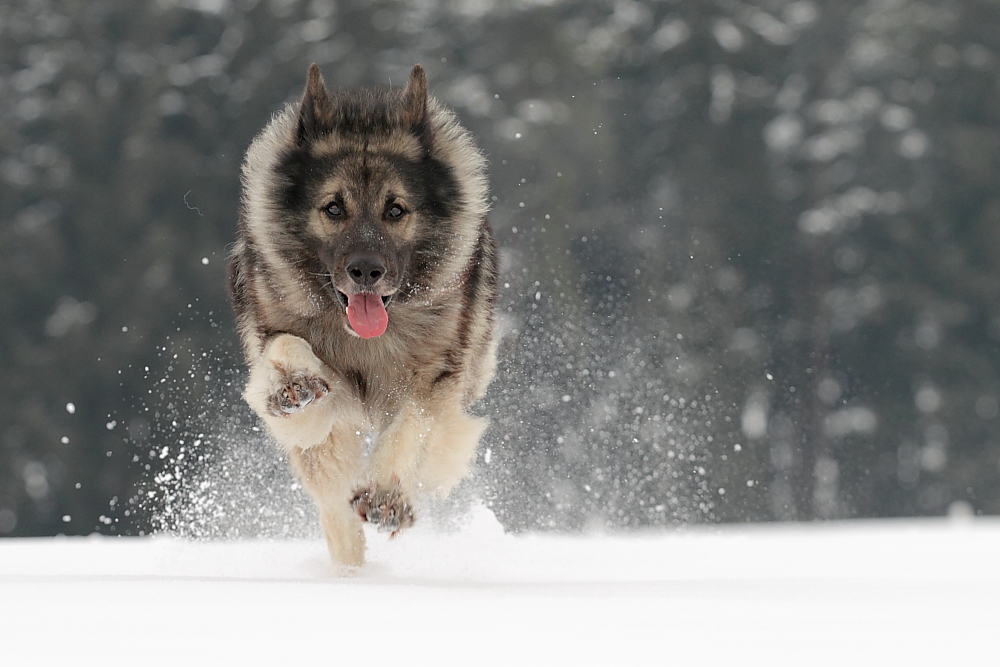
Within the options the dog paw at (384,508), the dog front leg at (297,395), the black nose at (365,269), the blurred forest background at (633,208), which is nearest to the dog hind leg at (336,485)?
the dog front leg at (297,395)

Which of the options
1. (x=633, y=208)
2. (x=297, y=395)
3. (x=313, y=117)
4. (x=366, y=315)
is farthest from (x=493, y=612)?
(x=633, y=208)

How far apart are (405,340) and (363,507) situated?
0.95m

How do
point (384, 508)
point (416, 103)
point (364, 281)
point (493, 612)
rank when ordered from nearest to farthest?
point (493, 612) < point (384, 508) < point (364, 281) < point (416, 103)

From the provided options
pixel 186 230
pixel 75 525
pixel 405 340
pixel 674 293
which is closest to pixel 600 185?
pixel 674 293

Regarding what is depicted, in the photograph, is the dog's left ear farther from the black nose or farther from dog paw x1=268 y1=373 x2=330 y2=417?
dog paw x1=268 y1=373 x2=330 y2=417

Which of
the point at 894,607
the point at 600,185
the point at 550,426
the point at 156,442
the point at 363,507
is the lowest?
the point at 156,442

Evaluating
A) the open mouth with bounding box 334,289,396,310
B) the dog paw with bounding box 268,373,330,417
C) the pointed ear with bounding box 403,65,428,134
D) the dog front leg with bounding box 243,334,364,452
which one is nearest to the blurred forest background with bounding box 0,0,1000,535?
the pointed ear with bounding box 403,65,428,134

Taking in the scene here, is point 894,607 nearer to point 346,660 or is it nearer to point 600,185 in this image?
point 346,660

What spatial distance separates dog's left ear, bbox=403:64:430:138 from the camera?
5328 millimetres

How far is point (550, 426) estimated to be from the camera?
9.28 m

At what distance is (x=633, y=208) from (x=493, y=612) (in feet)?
50.3

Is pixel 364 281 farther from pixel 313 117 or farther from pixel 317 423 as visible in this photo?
pixel 313 117

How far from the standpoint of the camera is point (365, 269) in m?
4.79

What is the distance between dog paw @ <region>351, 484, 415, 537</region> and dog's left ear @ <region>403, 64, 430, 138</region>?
1.62 m
